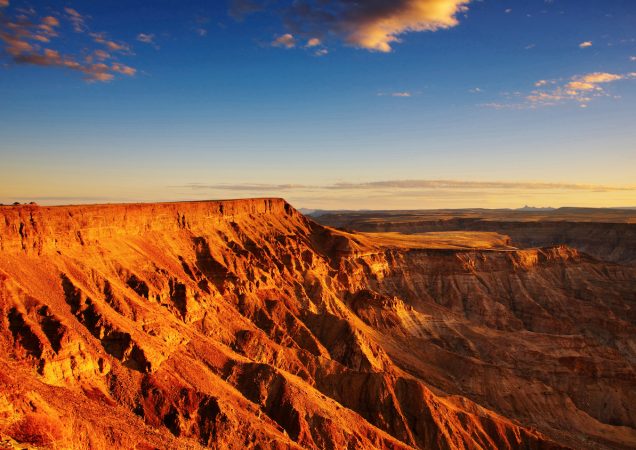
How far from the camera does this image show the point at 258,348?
57.3 m

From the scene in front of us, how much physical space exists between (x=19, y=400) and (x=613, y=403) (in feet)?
254

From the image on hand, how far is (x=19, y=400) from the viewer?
90.1ft

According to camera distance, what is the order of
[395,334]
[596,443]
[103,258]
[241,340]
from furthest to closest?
[395,334]
[596,443]
[241,340]
[103,258]

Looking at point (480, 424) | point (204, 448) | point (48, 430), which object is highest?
point (48, 430)

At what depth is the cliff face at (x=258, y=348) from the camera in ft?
118

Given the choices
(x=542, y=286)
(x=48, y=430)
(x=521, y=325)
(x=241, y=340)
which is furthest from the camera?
(x=542, y=286)

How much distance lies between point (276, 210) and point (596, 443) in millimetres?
70405

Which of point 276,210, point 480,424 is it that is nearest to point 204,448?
point 480,424

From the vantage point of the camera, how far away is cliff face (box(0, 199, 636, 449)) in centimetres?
3591

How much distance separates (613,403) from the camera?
78562 mm

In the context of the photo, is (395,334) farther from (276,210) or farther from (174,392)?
(174,392)

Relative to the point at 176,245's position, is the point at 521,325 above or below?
below

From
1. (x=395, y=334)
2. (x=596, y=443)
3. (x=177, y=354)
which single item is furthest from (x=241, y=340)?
(x=596, y=443)

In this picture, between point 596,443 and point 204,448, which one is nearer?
point 204,448
